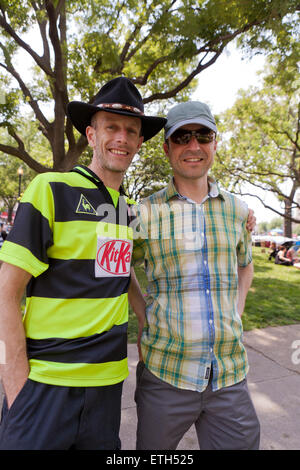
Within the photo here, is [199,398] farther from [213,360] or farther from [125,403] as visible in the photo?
[125,403]

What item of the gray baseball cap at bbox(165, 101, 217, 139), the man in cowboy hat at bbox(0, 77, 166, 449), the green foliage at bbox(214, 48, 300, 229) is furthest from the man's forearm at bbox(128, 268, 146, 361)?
the green foliage at bbox(214, 48, 300, 229)

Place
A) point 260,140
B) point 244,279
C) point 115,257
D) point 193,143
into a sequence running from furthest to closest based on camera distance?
point 260,140 → point 244,279 → point 193,143 → point 115,257

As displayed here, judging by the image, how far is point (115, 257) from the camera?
1.51 meters

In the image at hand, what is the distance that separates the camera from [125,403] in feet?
9.95

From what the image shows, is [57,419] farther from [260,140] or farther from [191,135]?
[260,140]

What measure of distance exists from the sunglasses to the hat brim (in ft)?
0.46

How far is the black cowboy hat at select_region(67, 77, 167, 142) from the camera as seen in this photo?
162 cm

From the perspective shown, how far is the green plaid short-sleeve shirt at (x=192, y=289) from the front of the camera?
1.58 meters

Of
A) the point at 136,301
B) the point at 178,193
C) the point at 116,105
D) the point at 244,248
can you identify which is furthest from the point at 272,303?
the point at 116,105

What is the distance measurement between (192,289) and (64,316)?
677 mm

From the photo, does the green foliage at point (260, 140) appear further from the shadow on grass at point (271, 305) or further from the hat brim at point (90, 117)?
the hat brim at point (90, 117)

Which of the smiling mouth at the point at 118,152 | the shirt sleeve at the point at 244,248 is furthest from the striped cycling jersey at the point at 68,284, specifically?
the shirt sleeve at the point at 244,248
